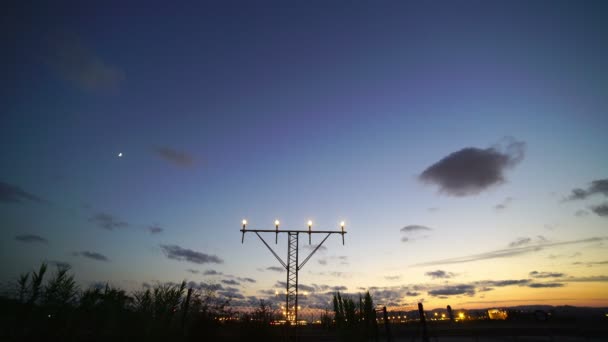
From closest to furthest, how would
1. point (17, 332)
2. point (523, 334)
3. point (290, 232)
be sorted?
point (17, 332) < point (523, 334) < point (290, 232)

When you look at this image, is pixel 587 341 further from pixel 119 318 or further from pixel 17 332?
pixel 17 332

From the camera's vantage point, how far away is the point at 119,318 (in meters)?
8.29

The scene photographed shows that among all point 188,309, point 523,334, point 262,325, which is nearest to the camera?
point 188,309

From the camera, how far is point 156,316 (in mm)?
8664

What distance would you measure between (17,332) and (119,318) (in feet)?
9.00


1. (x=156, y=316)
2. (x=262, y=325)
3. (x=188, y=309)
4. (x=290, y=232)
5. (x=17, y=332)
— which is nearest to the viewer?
(x=17, y=332)

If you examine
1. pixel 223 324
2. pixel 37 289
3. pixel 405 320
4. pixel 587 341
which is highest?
pixel 37 289

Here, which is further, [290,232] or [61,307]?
[290,232]

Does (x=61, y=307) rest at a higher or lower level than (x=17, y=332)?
higher

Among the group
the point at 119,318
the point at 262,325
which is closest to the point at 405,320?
the point at 262,325

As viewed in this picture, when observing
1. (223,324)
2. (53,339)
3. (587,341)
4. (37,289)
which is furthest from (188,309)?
(587,341)

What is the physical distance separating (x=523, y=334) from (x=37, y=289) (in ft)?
77.7

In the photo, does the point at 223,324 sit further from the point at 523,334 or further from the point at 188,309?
the point at 523,334

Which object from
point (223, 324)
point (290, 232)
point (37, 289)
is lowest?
point (223, 324)
